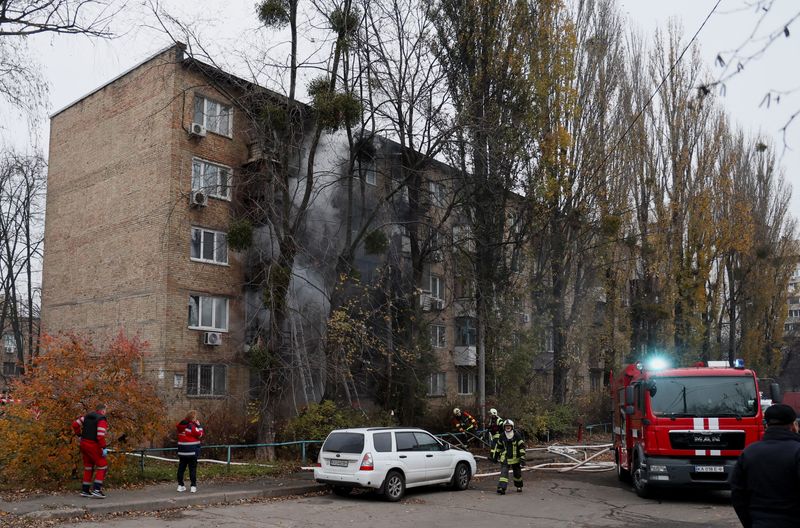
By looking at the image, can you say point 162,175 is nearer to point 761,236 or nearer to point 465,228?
point 465,228

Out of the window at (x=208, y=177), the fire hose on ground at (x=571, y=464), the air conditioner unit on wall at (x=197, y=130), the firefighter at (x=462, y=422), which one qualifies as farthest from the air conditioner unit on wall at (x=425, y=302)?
the air conditioner unit on wall at (x=197, y=130)

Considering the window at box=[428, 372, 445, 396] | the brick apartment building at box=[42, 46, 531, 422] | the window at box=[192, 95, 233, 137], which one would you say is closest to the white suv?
the brick apartment building at box=[42, 46, 531, 422]

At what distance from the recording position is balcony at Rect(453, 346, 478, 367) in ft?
108

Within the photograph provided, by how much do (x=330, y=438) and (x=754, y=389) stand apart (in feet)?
27.2

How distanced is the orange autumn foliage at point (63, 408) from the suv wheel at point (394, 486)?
4.96m

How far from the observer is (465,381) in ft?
119

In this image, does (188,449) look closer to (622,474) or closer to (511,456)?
(511,456)

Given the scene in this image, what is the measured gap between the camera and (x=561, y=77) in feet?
85.5

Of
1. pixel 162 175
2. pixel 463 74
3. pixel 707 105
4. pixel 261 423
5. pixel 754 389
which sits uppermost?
pixel 707 105

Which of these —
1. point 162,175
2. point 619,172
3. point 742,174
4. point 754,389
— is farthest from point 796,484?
point 742,174

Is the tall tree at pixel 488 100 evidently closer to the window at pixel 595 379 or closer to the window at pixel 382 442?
the window at pixel 382 442

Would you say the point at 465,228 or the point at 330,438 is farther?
the point at 465,228

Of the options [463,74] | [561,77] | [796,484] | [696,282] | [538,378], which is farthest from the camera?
[696,282]

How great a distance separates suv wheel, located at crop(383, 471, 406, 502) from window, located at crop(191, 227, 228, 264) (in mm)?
13113
